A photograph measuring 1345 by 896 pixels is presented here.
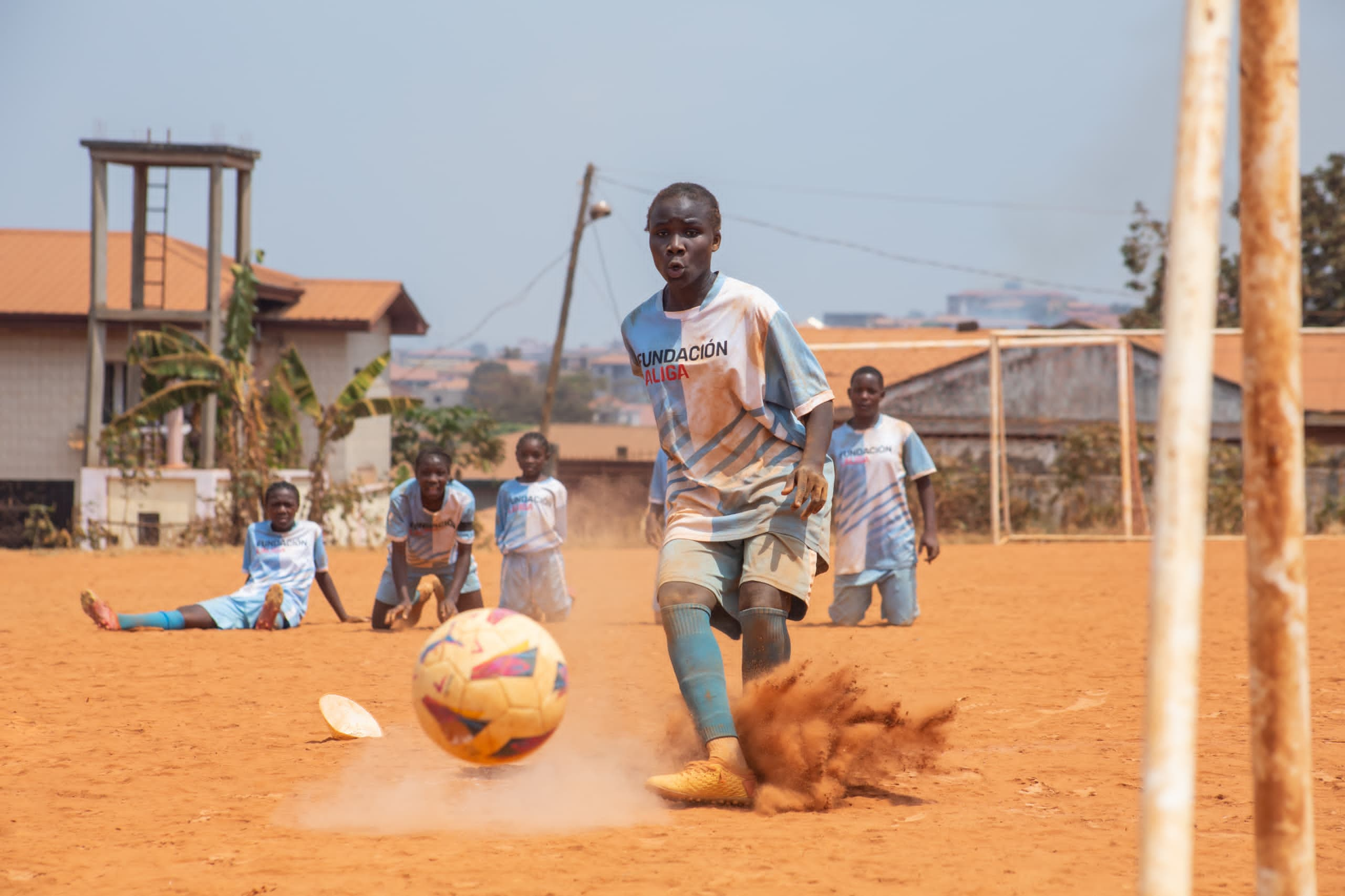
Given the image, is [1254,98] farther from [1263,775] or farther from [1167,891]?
[1167,891]

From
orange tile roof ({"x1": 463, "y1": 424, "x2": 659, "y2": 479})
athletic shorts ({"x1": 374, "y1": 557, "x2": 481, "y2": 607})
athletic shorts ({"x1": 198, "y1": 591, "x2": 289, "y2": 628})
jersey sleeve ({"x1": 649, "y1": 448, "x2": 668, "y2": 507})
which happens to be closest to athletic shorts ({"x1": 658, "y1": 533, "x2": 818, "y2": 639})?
jersey sleeve ({"x1": 649, "y1": 448, "x2": 668, "y2": 507})

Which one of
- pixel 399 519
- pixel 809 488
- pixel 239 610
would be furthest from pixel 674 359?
pixel 239 610

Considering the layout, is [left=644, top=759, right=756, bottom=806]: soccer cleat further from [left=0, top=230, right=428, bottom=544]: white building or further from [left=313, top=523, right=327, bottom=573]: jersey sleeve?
[left=0, top=230, right=428, bottom=544]: white building

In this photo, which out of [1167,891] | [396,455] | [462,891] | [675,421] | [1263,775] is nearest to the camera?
[1167,891]

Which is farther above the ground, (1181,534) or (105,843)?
(1181,534)

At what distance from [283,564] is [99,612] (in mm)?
1299

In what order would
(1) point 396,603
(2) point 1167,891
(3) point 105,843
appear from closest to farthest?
(2) point 1167,891 < (3) point 105,843 < (1) point 396,603

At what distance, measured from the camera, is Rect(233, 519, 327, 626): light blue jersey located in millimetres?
10398

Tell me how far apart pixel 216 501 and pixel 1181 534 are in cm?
1872

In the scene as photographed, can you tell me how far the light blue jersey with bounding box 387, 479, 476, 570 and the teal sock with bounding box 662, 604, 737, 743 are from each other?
5621 millimetres

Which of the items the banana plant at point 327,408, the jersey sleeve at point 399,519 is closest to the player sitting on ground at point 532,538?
the jersey sleeve at point 399,519

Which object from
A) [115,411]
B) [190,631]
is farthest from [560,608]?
[115,411]

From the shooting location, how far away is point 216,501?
65.2 feet

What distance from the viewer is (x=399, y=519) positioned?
1026cm
